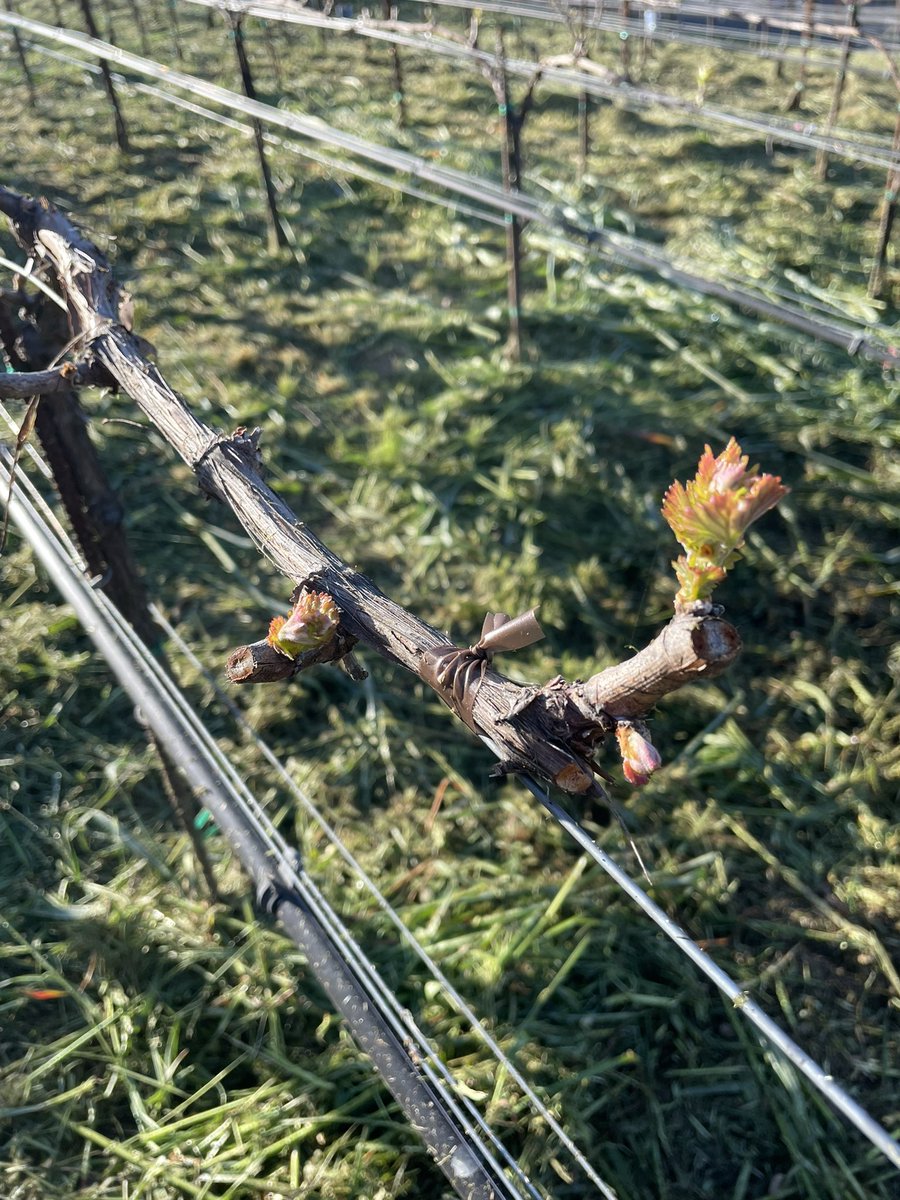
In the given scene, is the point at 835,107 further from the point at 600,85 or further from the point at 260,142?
the point at 260,142

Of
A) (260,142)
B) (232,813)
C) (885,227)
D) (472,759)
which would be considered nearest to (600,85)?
(885,227)

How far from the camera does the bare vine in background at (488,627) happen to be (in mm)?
744

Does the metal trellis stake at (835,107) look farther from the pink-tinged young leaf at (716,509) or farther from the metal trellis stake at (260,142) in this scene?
the pink-tinged young leaf at (716,509)

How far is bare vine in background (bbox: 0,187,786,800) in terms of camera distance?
2.44ft

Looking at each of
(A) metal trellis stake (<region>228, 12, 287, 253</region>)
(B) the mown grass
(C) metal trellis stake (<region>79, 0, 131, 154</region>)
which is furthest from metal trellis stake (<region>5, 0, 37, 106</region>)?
(A) metal trellis stake (<region>228, 12, 287, 253</region>)

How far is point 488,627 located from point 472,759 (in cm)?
217

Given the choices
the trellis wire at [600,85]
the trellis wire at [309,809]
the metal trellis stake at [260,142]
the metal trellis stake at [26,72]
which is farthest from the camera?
the metal trellis stake at [26,72]

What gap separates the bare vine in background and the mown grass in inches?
24.6

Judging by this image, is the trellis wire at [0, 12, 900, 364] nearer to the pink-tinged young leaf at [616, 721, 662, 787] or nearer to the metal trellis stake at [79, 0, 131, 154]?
the metal trellis stake at [79, 0, 131, 154]

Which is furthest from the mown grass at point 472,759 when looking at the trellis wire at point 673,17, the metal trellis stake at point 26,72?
the metal trellis stake at point 26,72

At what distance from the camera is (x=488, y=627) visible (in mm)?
1038

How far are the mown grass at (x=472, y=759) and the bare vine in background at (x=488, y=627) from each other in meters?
0.62

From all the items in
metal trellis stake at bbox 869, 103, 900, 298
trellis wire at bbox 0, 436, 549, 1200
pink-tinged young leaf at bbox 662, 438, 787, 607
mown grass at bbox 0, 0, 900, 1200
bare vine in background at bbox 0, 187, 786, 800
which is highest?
pink-tinged young leaf at bbox 662, 438, 787, 607

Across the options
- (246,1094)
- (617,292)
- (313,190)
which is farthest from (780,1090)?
(313,190)
